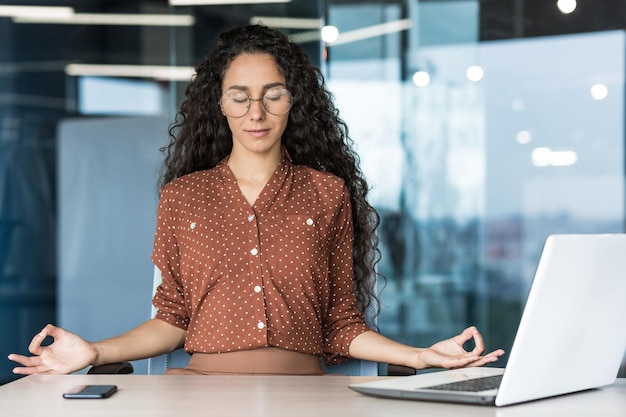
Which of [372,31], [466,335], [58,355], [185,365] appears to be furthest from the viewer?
[372,31]

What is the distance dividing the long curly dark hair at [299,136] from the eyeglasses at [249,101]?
0.42ft

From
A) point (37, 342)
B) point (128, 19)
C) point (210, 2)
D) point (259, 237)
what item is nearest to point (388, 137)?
point (210, 2)

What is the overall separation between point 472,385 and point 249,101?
1022 millimetres

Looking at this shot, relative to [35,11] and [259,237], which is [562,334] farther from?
[35,11]

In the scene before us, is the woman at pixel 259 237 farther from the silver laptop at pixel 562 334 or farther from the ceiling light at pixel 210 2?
the ceiling light at pixel 210 2

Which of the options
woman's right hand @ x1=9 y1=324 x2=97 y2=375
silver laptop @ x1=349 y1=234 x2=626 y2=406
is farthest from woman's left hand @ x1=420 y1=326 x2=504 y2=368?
woman's right hand @ x1=9 y1=324 x2=97 y2=375

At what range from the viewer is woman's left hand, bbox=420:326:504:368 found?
1.99m

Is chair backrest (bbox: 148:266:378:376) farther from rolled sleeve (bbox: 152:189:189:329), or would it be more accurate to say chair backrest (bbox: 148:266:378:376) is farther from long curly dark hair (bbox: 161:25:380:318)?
long curly dark hair (bbox: 161:25:380:318)

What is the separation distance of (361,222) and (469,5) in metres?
3.22

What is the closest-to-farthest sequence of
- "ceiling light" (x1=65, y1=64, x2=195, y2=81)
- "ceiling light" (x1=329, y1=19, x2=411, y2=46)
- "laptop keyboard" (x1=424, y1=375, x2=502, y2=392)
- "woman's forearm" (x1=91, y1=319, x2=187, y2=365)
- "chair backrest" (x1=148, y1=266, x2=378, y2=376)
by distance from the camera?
"laptop keyboard" (x1=424, y1=375, x2=502, y2=392) < "woman's forearm" (x1=91, y1=319, x2=187, y2=365) < "chair backrest" (x1=148, y1=266, x2=378, y2=376) < "ceiling light" (x1=65, y1=64, x2=195, y2=81) < "ceiling light" (x1=329, y1=19, x2=411, y2=46)

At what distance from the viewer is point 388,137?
5586mm

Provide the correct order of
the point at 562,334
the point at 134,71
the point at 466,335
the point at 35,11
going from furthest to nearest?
1. the point at 134,71
2. the point at 35,11
3. the point at 466,335
4. the point at 562,334

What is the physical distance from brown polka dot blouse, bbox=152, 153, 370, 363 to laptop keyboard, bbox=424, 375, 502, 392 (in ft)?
2.26

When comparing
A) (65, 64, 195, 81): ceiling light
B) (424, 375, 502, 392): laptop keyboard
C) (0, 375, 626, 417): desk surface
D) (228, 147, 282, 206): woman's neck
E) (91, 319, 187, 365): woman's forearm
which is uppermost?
(65, 64, 195, 81): ceiling light
